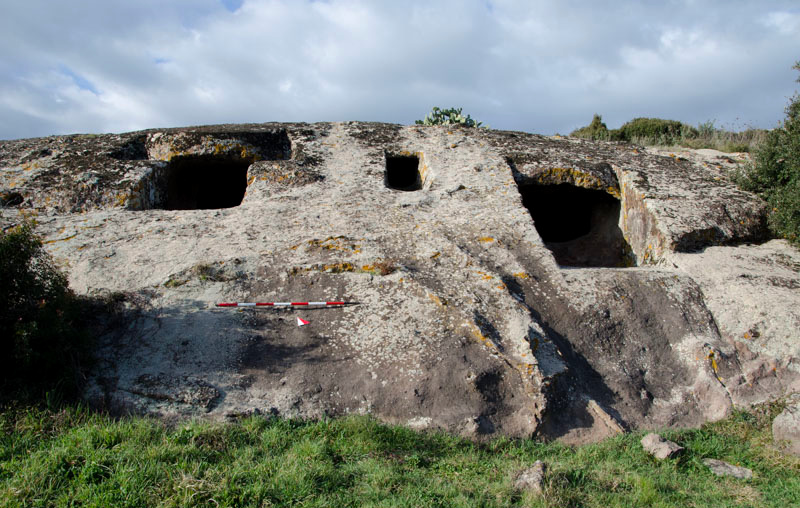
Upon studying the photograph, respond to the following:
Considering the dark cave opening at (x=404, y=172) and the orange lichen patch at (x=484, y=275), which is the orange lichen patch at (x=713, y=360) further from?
the dark cave opening at (x=404, y=172)

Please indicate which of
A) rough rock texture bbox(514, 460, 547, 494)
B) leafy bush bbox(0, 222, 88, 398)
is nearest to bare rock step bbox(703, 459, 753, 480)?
rough rock texture bbox(514, 460, 547, 494)

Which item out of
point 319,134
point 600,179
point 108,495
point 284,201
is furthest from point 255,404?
point 600,179

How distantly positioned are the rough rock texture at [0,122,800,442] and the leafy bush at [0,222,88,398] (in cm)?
32

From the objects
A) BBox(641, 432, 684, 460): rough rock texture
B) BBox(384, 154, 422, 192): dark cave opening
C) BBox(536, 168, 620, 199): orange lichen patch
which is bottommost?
BBox(641, 432, 684, 460): rough rock texture

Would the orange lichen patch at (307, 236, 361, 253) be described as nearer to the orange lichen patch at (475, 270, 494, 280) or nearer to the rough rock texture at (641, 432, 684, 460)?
the orange lichen patch at (475, 270, 494, 280)

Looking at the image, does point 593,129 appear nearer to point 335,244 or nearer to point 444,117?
point 444,117

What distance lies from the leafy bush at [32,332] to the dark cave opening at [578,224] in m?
7.25

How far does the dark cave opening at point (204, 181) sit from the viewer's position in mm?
9086

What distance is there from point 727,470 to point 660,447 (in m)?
0.59

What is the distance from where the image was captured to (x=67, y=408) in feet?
13.8

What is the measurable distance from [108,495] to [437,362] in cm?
292

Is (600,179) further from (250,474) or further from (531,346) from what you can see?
(250,474)

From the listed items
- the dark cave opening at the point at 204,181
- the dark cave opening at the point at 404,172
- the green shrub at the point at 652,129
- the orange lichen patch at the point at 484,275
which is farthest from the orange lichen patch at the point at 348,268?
the green shrub at the point at 652,129

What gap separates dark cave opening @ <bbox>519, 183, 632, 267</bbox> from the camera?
355 inches
